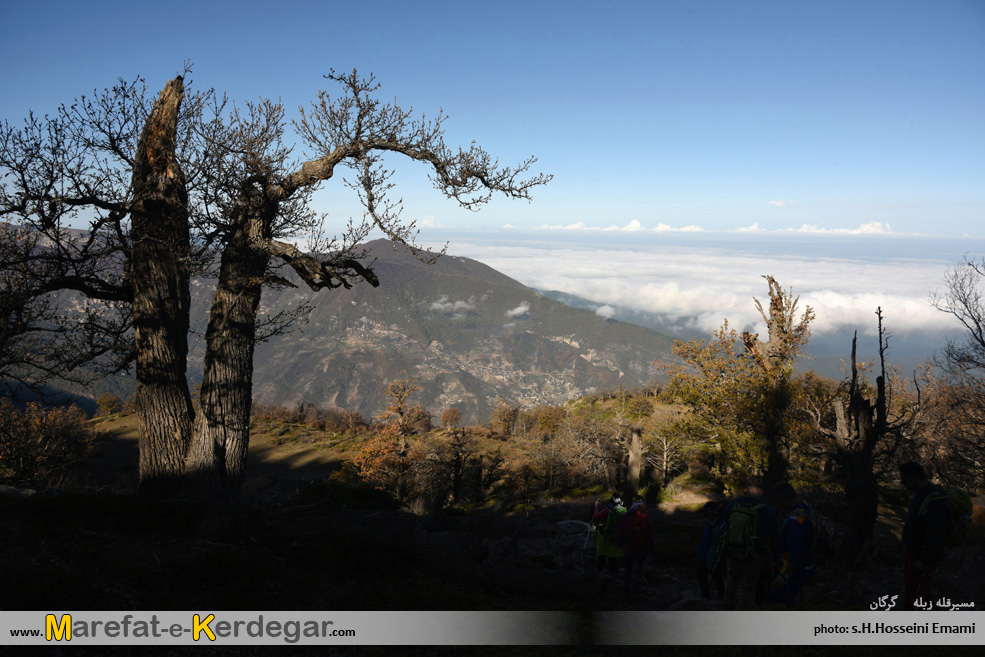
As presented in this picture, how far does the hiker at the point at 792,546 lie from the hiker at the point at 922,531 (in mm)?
1105

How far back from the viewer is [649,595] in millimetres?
9625

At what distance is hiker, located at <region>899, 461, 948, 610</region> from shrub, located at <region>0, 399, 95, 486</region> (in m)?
23.3

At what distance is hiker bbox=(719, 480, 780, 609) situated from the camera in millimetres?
6883

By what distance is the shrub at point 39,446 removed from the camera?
2261cm

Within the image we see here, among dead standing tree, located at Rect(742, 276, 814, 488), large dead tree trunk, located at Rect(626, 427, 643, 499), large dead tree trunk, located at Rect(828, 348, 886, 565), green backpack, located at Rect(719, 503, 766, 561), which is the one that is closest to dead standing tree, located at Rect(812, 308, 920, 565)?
large dead tree trunk, located at Rect(828, 348, 886, 565)

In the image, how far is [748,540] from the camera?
6.86m

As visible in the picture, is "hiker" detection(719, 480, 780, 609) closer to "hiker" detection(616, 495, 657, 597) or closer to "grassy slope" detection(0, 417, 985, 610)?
"grassy slope" detection(0, 417, 985, 610)

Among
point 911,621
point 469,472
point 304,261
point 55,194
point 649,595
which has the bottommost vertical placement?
point 469,472

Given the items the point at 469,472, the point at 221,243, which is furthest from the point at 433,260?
the point at 469,472

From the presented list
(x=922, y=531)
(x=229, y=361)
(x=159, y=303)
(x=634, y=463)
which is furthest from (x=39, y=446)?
(x=922, y=531)

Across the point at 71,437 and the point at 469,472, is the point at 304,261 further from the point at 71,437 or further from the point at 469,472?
the point at 71,437

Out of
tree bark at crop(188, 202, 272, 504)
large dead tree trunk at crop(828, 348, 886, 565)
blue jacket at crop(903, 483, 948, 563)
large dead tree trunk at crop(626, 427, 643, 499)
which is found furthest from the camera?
large dead tree trunk at crop(626, 427, 643, 499)

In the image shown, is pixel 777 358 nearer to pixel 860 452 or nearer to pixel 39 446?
pixel 860 452

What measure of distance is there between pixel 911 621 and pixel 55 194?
1339cm
